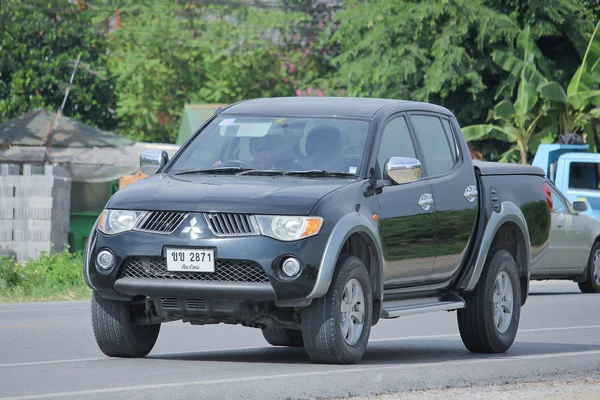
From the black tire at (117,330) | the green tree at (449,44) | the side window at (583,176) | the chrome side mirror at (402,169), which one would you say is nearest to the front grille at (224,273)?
the black tire at (117,330)

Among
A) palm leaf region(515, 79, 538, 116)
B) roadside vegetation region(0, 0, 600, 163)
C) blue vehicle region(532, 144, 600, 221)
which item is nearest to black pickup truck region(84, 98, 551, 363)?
blue vehicle region(532, 144, 600, 221)

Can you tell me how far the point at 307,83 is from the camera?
4656 cm

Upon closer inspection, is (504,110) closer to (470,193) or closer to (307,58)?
(307,58)

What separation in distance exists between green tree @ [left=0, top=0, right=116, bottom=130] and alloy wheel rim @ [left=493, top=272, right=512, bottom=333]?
1372 inches

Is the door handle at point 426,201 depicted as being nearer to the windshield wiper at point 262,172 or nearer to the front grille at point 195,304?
the windshield wiper at point 262,172

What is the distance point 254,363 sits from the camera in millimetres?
9336

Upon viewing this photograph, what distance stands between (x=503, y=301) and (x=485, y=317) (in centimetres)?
39

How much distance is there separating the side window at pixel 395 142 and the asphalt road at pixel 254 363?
57.2 inches

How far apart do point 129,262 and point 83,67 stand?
37666mm

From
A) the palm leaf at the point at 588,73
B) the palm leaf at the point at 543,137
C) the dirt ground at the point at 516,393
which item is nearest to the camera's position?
the dirt ground at the point at 516,393

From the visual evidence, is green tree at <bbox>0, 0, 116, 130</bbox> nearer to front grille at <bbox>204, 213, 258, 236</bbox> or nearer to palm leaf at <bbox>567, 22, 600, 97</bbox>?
palm leaf at <bbox>567, 22, 600, 97</bbox>

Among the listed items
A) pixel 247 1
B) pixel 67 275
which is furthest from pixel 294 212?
pixel 247 1

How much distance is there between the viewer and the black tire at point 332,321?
8.55 m

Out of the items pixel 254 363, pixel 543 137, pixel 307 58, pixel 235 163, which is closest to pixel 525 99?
pixel 543 137
